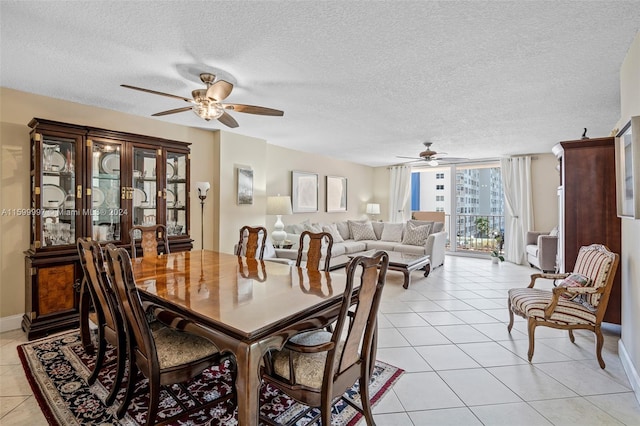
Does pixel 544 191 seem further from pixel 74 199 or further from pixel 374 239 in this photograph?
pixel 74 199

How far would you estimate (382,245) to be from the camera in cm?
628

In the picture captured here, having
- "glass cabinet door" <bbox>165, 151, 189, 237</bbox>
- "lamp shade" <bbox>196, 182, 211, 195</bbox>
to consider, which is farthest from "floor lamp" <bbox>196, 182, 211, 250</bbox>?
"glass cabinet door" <bbox>165, 151, 189, 237</bbox>

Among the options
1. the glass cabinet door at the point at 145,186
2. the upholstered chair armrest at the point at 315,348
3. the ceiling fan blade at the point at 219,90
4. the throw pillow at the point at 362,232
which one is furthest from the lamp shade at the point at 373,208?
the upholstered chair armrest at the point at 315,348

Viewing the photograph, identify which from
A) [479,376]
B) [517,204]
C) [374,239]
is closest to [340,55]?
[479,376]

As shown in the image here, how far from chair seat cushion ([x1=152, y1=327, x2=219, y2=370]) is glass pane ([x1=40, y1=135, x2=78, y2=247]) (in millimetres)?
2134

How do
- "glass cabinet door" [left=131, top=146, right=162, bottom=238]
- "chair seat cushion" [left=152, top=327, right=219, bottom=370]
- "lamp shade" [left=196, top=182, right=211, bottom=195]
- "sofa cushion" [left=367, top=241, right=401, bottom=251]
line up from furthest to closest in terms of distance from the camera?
"sofa cushion" [left=367, top=241, right=401, bottom=251] < "lamp shade" [left=196, top=182, right=211, bottom=195] < "glass cabinet door" [left=131, top=146, right=162, bottom=238] < "chair seat cushion" [left=152, top=327, right=219, bottom=370]

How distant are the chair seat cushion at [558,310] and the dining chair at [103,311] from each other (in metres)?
3.01

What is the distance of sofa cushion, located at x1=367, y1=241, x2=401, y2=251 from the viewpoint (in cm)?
613

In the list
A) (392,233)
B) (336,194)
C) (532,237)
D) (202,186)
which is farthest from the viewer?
(336,194)

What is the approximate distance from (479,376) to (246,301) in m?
1.84

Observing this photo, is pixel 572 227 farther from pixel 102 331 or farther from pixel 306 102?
pixel 102 331

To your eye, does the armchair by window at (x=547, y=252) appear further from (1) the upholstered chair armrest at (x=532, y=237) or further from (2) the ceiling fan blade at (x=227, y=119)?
(2) the ceiling fan blade at (x=227, y=119)

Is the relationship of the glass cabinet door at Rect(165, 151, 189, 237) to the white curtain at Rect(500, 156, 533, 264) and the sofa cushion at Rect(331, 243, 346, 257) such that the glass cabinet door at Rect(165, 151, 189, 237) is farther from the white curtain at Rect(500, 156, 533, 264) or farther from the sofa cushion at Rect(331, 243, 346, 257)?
the white curtain at Rect(500, 156, 533, 264)

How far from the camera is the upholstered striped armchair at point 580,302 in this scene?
7.94 ft
